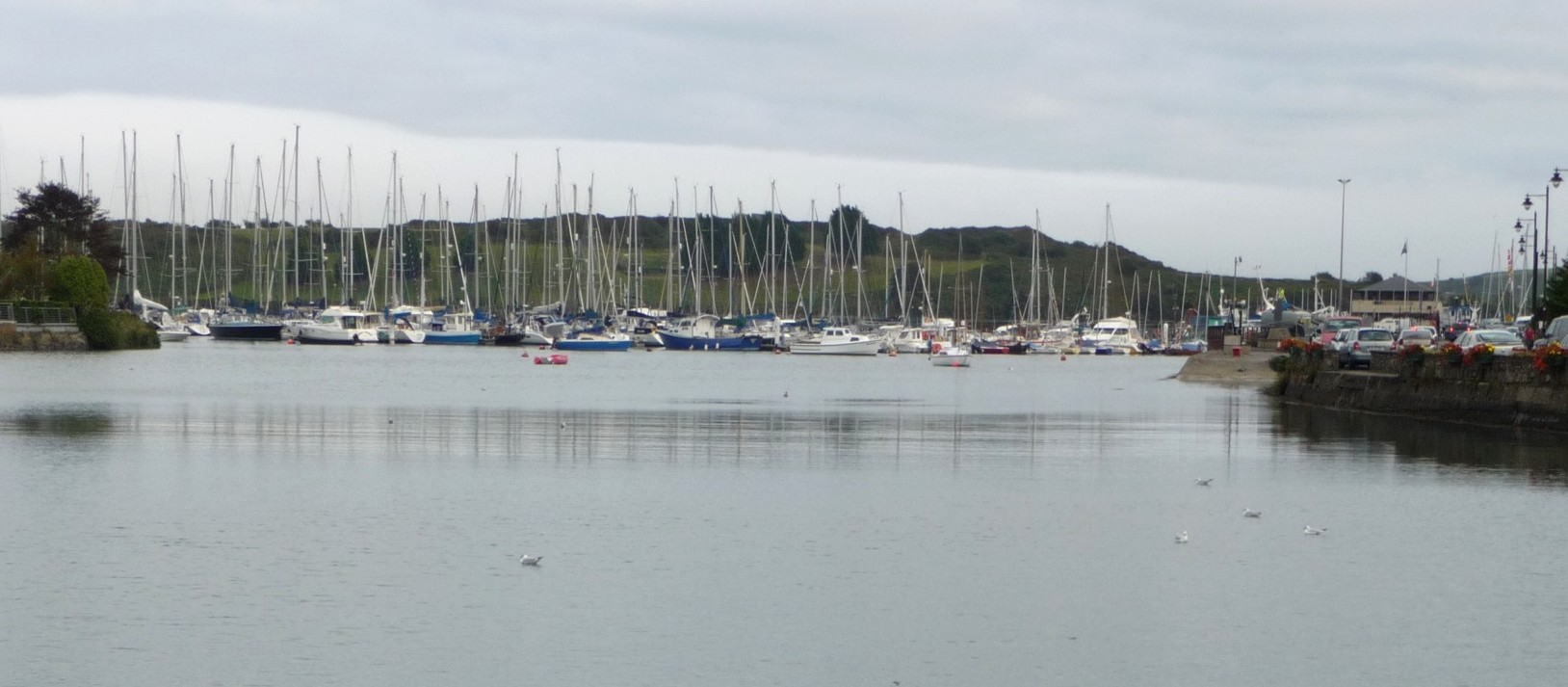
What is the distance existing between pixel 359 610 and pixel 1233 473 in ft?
65.2

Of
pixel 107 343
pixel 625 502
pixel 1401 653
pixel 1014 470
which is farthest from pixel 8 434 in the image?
pixel 107 343

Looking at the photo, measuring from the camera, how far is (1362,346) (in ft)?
199

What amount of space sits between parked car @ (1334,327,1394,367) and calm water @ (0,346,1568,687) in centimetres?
1580

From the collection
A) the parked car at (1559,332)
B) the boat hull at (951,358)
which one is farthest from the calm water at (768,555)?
→ the boat hull at (951,358)

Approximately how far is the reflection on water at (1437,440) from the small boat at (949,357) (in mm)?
63804

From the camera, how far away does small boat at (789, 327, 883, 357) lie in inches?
5399

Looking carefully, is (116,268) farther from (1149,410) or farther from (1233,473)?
(1233,473)

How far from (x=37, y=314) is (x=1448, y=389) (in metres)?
79.4

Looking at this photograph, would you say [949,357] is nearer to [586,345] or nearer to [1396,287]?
[586,345]

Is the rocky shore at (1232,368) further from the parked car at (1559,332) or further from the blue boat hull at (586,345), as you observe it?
the blue boat hull at (586,345)

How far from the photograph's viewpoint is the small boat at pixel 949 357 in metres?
117

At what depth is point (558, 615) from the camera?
675 inches

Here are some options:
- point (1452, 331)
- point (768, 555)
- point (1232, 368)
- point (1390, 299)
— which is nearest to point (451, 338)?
point (1232, 368)

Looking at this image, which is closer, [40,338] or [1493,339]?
[1493,339]
